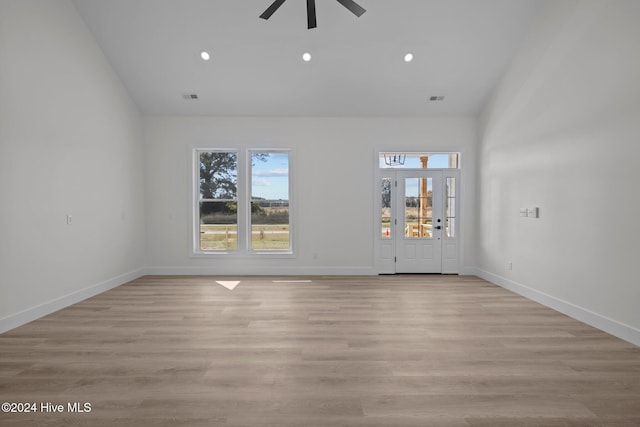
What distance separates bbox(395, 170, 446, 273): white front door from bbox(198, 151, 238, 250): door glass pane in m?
3.16

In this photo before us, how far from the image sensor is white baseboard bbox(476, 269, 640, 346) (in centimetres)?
345

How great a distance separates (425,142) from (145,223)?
5458 millimetres

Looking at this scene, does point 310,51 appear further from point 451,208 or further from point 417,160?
point 451,208

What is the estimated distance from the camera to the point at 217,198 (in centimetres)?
697

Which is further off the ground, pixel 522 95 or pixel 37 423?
pixel 522 95

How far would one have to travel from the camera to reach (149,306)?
184 inches

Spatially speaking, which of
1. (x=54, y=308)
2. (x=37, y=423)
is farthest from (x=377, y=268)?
(x=37, y=423)

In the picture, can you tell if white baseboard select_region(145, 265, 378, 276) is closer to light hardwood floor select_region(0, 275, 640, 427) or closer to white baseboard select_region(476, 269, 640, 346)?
light hardwood floor select_region(0, 275, 640, 427)

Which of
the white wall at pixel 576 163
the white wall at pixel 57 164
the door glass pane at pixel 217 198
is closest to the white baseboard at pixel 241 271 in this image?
the door glass pane at pixel 217 198

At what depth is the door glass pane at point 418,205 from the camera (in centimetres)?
697

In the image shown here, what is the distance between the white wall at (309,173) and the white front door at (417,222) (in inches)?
21.4

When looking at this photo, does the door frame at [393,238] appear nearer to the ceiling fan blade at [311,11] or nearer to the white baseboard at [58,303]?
the ceiling fan blade at [311,11]

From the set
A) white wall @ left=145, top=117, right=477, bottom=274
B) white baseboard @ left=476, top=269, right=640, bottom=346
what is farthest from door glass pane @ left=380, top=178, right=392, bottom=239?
white baseboard @ left=476, top=269, right=640, bottom=346

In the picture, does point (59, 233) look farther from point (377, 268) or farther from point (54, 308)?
point (377, 268)
